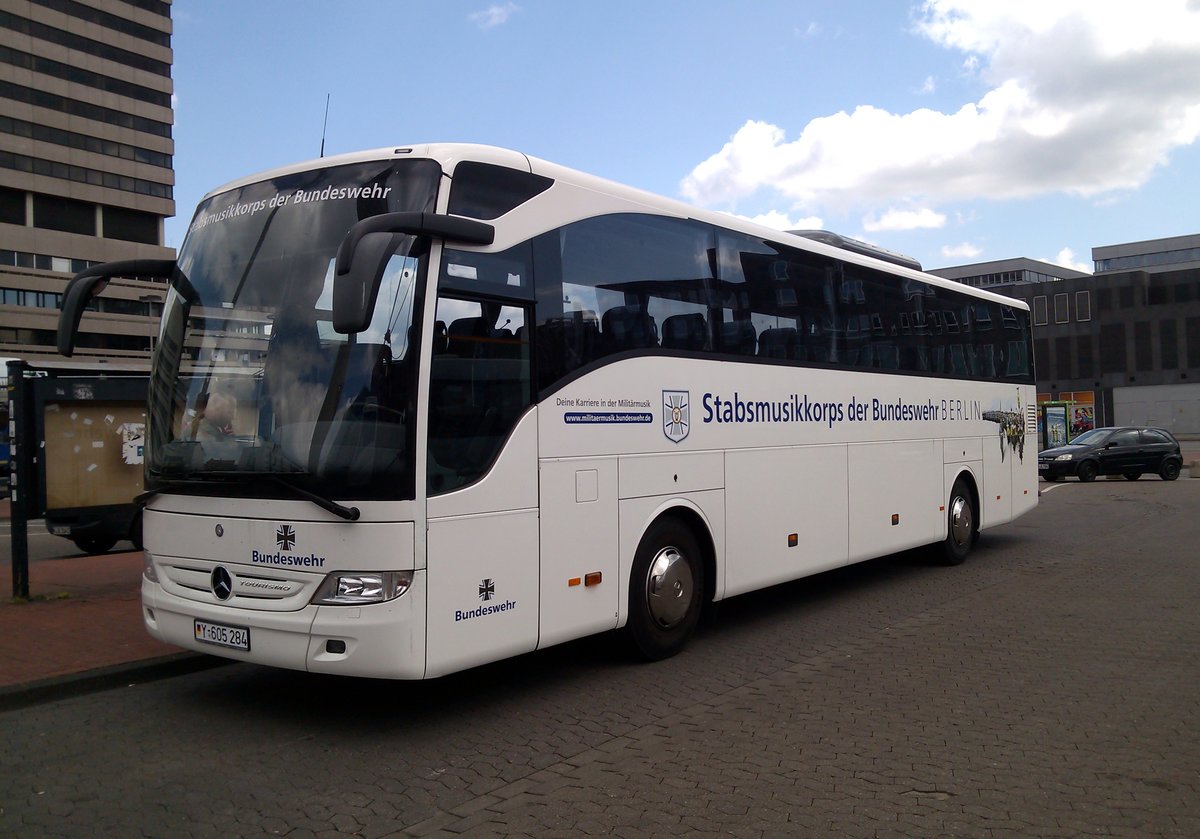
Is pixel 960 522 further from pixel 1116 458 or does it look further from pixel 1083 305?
pixel 1083 305

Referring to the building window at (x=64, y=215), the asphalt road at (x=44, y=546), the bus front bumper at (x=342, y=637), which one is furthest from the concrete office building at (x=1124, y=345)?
the bus front bumper at (x=342, y=637)

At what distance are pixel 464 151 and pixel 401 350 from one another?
4.64ft

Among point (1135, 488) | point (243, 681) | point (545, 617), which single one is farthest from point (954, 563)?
point (1135, 488)

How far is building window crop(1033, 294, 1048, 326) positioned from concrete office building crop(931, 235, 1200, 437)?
0.08 metres

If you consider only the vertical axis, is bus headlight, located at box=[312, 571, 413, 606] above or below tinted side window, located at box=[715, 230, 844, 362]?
below

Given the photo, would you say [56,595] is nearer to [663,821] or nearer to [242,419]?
[242,419]

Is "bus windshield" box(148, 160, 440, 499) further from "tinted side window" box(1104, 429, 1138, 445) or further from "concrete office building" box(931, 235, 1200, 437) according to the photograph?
"concrete office building" box(931, 235, 1200, 437)

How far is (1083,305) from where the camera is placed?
8138 centimetres

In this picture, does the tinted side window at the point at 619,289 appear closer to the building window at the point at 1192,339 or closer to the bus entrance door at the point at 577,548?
the bus entrance door at the point at 577,548

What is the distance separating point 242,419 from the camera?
5.98 meters

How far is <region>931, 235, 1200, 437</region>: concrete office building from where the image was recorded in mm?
77000

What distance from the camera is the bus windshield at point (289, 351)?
5.68m

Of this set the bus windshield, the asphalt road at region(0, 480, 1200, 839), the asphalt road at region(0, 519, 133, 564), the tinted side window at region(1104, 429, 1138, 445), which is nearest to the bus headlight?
the bus windshield

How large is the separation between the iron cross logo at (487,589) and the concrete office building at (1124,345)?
3084 inches
